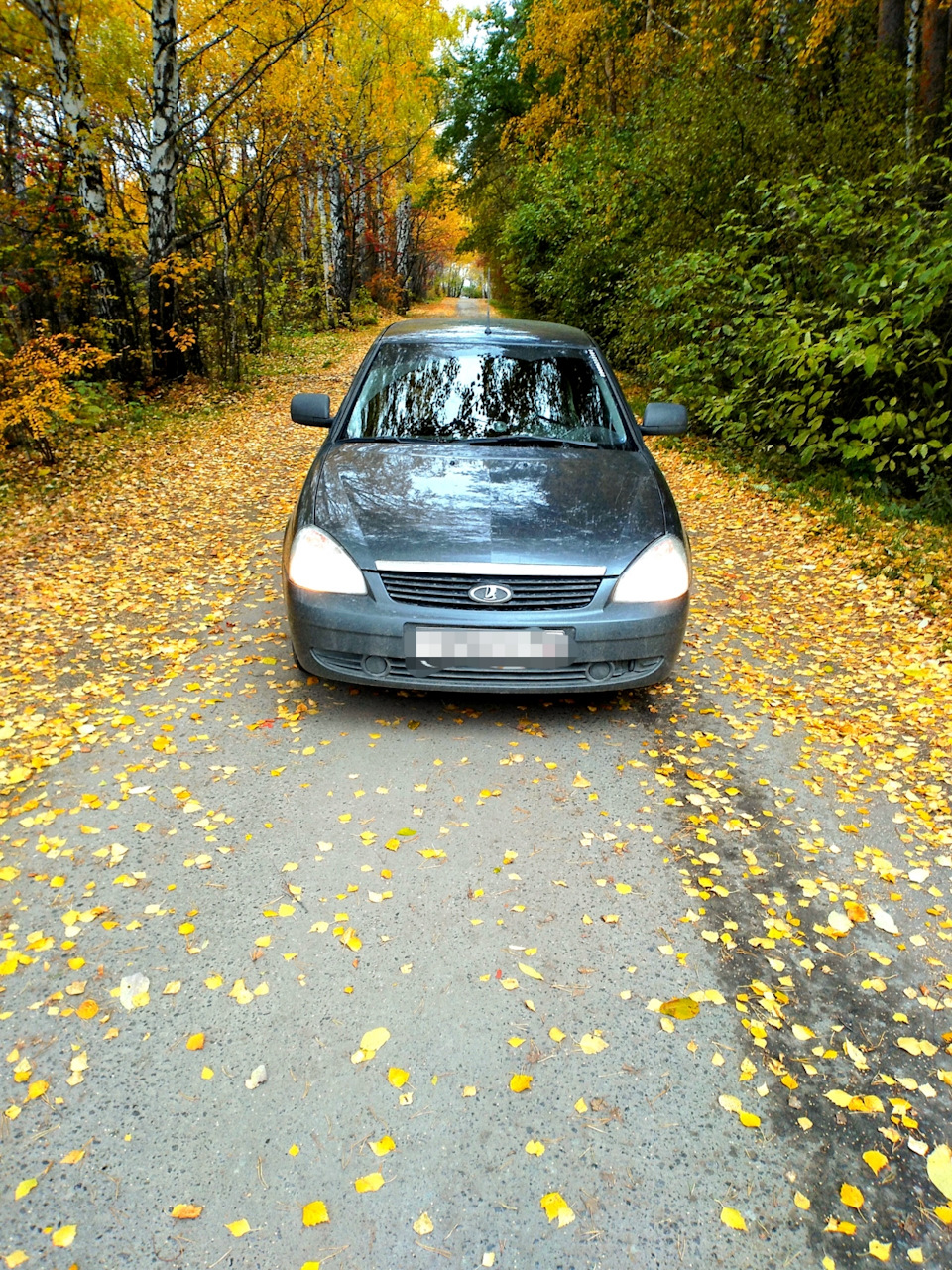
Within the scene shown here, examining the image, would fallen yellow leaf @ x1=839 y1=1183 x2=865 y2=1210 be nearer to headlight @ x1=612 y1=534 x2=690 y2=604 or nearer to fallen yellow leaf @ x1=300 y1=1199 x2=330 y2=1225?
fallen yellow leaf @ x1=300 y1=1199 x2=330 y2=1225

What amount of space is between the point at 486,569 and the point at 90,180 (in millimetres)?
10890

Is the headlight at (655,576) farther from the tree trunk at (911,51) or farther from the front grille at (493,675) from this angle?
the tree trunk at (911,51)

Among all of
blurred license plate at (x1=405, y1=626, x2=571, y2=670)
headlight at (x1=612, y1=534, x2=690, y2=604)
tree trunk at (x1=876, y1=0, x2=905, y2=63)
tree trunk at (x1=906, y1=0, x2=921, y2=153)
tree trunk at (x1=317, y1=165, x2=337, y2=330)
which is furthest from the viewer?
tree trunk at (x1=317, y1=165, x2=337, y2=330)

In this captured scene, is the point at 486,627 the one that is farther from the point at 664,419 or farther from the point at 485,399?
the point at 664,419

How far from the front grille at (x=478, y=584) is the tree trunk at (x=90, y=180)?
348 inches

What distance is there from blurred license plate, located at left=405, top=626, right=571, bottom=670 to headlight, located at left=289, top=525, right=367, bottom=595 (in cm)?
34

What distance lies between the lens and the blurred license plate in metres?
3.30

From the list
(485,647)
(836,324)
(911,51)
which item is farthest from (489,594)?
(911,51)

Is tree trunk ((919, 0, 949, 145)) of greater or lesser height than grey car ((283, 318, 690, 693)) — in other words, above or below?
above

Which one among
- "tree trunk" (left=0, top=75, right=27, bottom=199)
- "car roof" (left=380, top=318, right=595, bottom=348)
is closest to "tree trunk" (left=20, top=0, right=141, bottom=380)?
"tree trunk" (left=0, top=75, right=27, bottom=199)

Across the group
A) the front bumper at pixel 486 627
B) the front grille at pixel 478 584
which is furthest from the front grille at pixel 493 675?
the front grille at pixel 478 584

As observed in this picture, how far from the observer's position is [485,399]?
14.6 ft

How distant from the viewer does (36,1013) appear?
2.22m

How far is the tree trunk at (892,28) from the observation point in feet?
30.1
